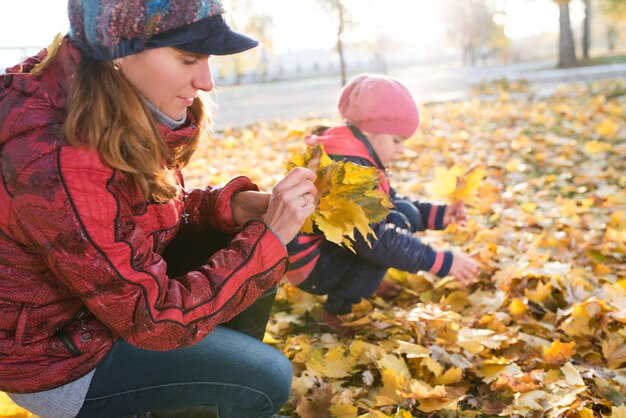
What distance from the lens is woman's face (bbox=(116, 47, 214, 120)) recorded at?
4.38ft

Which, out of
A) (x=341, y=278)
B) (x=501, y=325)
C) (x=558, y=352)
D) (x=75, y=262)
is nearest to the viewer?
(x=75, y=262)

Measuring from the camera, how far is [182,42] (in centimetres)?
132

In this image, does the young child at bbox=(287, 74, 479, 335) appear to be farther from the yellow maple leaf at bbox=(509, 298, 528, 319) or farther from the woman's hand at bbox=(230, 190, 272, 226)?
the woman's hand at bbox=(230, 190, 272, 226)

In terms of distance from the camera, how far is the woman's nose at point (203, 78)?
1.43m

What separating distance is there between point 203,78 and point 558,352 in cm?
146

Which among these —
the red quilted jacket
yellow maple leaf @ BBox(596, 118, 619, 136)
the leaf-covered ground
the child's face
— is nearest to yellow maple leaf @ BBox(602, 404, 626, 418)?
the leaf-covered ground

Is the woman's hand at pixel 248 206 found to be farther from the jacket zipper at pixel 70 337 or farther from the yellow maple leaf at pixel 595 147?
the yellow maple leaf at pixel 595 147

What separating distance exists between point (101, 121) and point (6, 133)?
191mm

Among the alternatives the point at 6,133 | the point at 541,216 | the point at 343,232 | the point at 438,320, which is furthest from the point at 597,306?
the point at 6,133

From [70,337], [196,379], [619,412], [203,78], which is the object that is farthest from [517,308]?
[70,337]

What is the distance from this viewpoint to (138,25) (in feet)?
4.17

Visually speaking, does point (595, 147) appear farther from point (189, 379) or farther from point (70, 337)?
point (70, 337)

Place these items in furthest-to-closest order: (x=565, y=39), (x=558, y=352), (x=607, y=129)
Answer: (x=565, y=39)
(x=607, y=129)
(x=558, y=352)

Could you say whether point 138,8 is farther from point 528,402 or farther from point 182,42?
point 528,402
